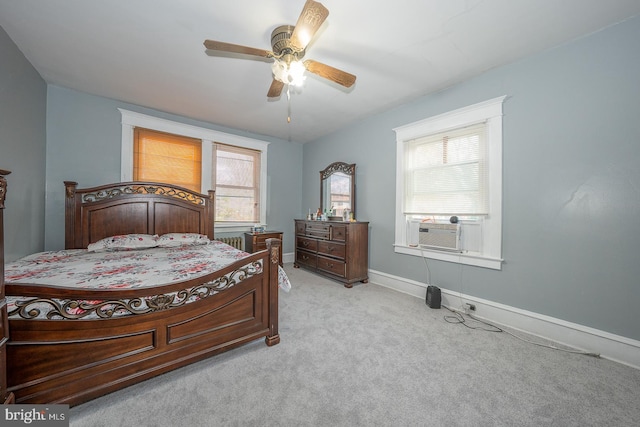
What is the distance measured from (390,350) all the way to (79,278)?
92.6 inches

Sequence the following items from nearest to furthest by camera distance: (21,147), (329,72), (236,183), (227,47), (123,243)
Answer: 1. (227,47)
2. (329,72)
3. (21,147)
4. (123,243)
5. (236,183)

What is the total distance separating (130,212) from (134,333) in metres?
2.33

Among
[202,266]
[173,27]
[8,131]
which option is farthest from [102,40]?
[202,266]

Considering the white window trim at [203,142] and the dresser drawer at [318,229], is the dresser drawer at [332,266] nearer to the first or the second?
the dresser drawer at [318,229]

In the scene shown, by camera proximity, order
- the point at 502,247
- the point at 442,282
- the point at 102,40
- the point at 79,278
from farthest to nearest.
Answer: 1. the point at 442,282
2. the point at 502,247
3. the point at 102,40
4. the point at 79,278

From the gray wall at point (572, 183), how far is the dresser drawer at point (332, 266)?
1444mm

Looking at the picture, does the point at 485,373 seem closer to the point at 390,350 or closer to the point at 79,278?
the point at 390,350

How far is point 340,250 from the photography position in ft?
11.8

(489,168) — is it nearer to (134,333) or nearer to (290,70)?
(290,70)

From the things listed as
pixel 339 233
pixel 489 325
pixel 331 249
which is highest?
pixel 339 233

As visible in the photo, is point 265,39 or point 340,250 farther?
point 340,250

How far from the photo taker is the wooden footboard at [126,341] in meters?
1.17

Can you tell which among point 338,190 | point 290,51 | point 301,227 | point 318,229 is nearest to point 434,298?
point 318,229

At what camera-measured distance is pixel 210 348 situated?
1.70 metres
